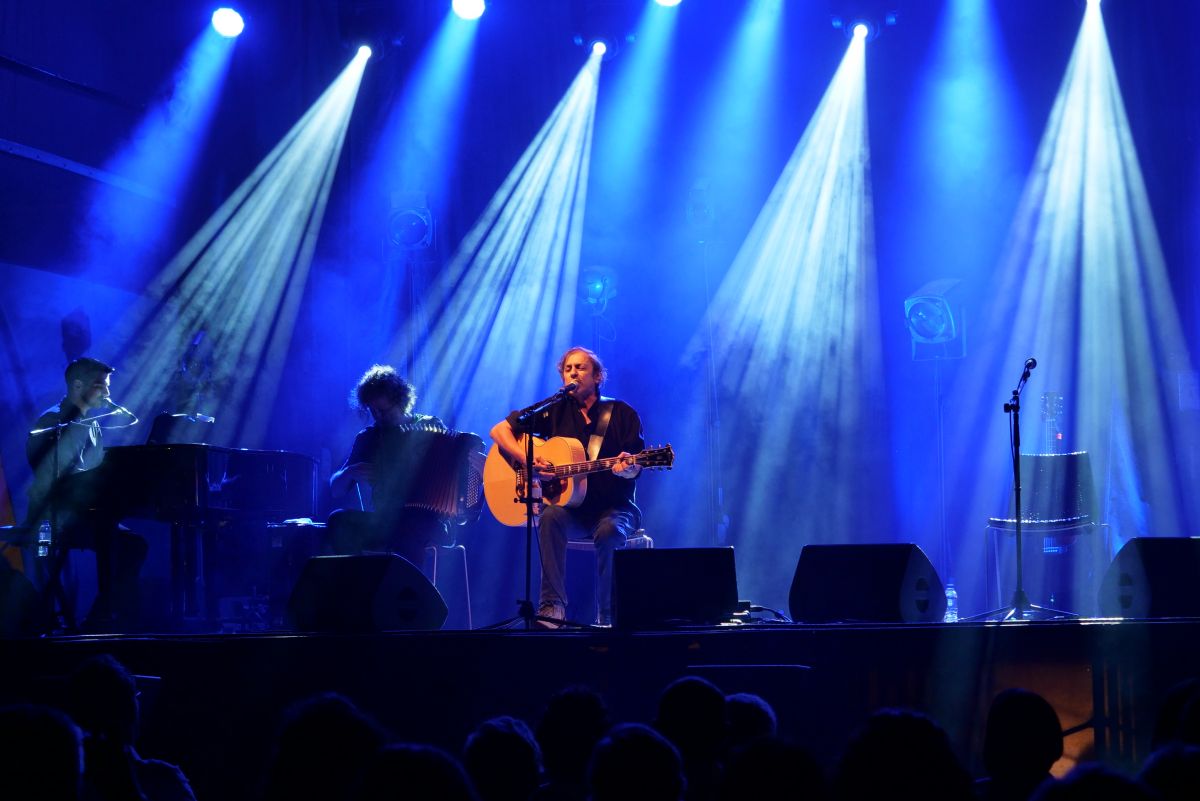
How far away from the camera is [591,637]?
475cm

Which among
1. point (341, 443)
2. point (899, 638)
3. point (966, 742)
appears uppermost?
point (341, 443)

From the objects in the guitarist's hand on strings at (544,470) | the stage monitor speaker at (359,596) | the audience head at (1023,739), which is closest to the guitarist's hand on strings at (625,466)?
the guitarist's hand on strings at (544,470)

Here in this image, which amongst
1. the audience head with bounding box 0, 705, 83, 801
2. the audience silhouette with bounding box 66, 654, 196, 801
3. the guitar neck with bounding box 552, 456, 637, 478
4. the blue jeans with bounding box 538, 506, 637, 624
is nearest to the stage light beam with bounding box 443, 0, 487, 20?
the guitar neck with bounding box 552, 456, 637, 478

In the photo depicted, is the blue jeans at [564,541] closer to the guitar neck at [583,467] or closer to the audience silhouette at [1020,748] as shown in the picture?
the guitar neck at [583,467]

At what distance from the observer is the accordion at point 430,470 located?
670cm

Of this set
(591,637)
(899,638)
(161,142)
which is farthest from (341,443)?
(899,638)

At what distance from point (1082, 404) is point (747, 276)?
3.29m

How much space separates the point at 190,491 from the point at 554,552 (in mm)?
2113

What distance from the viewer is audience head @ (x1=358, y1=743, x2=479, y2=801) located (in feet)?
5.35

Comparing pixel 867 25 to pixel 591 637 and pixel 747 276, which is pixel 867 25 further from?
pixel 591 637

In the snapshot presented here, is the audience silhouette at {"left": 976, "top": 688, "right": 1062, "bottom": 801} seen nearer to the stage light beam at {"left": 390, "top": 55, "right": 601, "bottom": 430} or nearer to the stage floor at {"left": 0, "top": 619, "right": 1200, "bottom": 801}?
the stage floor at {"left": 0, "top": 619, "right": 1200, "bottom": 801}

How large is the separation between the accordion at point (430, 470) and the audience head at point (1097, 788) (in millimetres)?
5350

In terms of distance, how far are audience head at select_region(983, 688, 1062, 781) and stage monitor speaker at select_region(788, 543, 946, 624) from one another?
235 centimetres

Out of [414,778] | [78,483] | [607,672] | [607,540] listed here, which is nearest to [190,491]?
[78,483]
